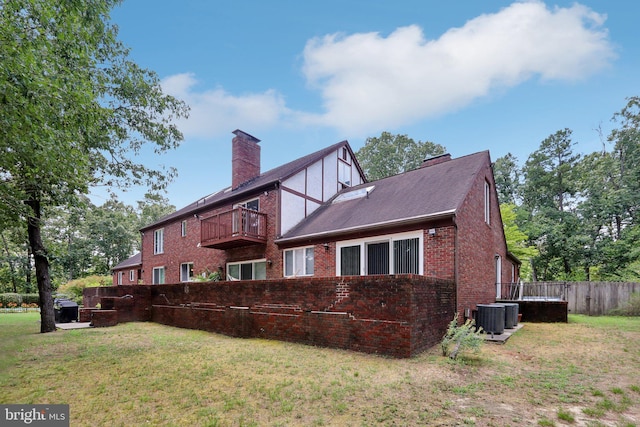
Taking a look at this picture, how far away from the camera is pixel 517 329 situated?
33.0ft

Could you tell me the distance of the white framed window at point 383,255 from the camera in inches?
407

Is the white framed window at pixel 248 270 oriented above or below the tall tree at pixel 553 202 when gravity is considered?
below

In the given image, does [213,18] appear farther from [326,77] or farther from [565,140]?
[565,140]

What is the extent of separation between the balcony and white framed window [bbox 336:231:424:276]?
4.05 meters

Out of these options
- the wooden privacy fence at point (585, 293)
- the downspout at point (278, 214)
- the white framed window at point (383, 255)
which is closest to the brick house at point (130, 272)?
the downspout at point (278, 214)

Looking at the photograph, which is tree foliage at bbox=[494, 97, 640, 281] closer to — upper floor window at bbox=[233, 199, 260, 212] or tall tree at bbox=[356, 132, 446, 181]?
tall tree at bbox=[356, 132, 446, 181]

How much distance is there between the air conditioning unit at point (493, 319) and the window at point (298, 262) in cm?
635

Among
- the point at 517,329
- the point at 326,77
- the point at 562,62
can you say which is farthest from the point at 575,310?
the point at 326,77

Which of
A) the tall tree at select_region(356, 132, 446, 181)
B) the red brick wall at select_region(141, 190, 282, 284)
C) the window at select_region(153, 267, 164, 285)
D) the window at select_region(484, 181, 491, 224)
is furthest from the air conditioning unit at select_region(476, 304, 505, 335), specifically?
the tall tree at select_region(356, 132, 446, 181)

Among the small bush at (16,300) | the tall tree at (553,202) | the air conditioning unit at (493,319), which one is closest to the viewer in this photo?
the air conditioning unit at (493,319)

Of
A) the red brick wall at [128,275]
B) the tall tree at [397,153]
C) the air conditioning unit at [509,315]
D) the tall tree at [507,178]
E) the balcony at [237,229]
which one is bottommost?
the red brick wall at [128,275]

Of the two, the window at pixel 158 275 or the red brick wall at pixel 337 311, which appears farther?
the window at pixel 158 275

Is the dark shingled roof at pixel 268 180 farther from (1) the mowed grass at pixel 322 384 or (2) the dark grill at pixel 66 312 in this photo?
(1) the mowed grass at pixel 322 384

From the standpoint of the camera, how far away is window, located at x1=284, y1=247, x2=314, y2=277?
1328cm
